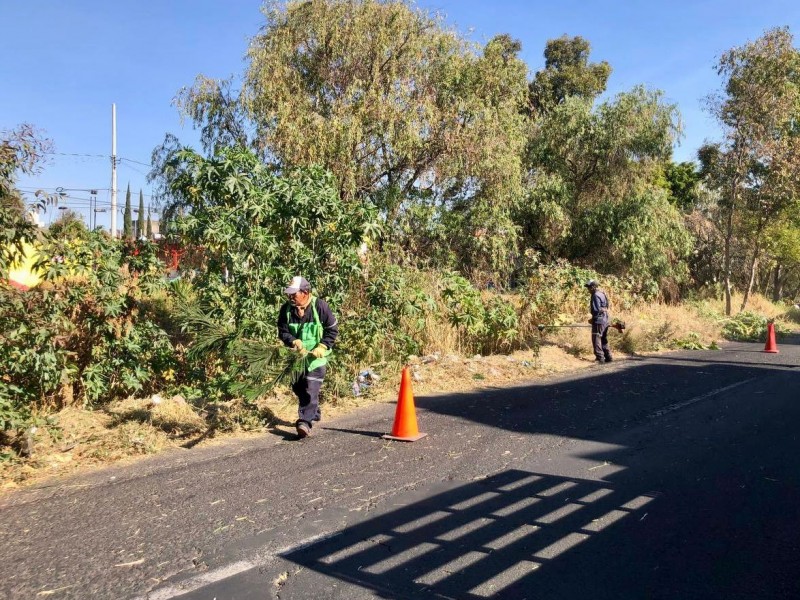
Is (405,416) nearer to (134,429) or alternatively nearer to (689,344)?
(134,429)

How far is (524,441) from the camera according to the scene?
7.07 m

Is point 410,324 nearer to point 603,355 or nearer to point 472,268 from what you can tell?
point 603,355

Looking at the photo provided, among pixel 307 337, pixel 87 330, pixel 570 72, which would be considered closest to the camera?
pixel 307 337

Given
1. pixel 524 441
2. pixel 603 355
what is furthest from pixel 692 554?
pixel 603 355

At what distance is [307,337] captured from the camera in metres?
7.34

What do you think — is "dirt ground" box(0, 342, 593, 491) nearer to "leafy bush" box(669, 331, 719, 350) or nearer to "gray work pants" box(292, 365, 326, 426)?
"gray work pants" box(292, 365, 326, 426)

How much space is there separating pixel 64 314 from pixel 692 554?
6926mm

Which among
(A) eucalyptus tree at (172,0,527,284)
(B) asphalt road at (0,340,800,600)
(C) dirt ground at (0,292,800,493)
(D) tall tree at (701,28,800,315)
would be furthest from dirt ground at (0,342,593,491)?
(D) tall tree at (701,28,800,315)

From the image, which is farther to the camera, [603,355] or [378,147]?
[378,147]

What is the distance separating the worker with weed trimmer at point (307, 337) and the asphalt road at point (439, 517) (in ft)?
1.26

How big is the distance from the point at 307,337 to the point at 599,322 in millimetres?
8095

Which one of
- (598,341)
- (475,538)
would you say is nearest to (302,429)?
(475,538)

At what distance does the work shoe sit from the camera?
7172mm

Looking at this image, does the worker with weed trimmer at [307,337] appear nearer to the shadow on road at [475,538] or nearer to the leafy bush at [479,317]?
the shadow on road at [475,538]
